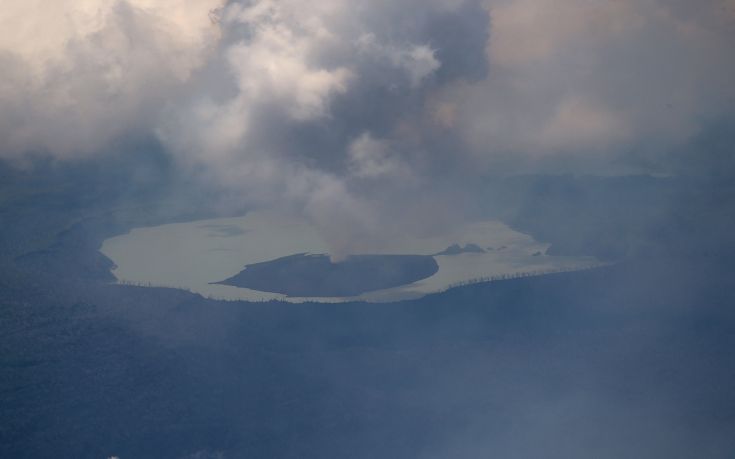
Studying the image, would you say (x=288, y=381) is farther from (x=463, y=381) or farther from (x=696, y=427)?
(x=696, y=427)

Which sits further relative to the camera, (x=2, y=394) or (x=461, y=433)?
(x=461, y=433)

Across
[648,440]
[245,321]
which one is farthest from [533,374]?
[245,321]

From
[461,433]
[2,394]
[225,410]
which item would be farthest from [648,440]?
[2,394]

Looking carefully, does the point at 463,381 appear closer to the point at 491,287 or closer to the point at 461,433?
the point at 461,433

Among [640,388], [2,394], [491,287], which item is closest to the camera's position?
[2,394]

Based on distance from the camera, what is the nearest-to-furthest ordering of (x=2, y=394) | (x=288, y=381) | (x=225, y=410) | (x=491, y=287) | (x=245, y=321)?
(x=2, y=394), (x=225, y=410), (x=288, y=381), (x=245, y=321), (x=491, y=287)

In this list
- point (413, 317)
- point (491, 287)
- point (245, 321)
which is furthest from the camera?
point (491, 287)

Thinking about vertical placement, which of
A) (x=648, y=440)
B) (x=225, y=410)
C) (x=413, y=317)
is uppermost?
(x=413, y=317)

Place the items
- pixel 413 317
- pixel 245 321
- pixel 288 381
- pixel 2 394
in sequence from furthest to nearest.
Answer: pixel 413 317
pixel 245 321
pixel 288 381
pixel 2 394

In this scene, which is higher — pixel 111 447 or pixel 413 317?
pixel 413 317
